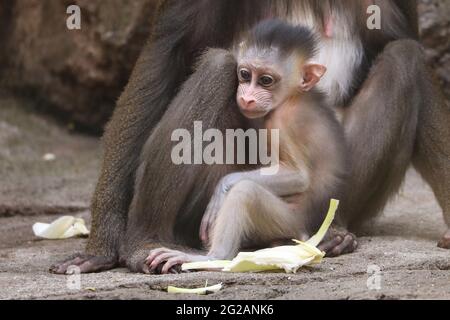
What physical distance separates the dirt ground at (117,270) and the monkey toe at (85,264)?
2.6 inches

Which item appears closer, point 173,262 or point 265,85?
point 173,262

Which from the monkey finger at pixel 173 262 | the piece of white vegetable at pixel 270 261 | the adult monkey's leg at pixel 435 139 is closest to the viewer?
the piece of white vegetable at pixel 270 261

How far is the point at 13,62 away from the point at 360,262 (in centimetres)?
522

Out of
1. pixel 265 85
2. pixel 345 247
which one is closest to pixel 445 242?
pixel 345 247

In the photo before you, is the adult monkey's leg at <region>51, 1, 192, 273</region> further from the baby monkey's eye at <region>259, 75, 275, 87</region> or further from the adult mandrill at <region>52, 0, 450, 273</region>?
the baby monkey's eye at <region>259, 75, 275, 87</region>

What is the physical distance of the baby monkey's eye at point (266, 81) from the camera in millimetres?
4965

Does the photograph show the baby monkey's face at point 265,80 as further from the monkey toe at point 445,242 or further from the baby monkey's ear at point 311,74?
the monkey toe at point 445,242

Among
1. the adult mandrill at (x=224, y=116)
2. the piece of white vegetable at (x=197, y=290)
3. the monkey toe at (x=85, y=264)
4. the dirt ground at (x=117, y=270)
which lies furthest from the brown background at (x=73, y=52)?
the piece of white vegetable at (x=197, y=290)

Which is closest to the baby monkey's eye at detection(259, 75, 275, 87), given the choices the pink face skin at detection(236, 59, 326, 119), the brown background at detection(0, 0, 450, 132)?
the pink face skin at detection(236, 59, 326, 119)

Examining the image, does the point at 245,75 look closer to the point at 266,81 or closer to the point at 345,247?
the point at 266,81

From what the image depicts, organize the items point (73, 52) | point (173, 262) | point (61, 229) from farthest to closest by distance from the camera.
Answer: point (73, 52), point (61, 229), point (173, 262)

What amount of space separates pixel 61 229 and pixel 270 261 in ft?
6.31

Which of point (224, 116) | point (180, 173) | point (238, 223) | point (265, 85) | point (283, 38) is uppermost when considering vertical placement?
point (283, 38)

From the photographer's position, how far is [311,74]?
16.8ft
